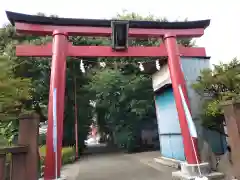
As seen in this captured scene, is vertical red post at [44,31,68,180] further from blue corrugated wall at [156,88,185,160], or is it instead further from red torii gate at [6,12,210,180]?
blue corrugated wall at [156,88,185,160]

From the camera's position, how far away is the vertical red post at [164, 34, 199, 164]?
8078mm

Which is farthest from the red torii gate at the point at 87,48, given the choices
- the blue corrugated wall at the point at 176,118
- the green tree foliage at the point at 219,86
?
the green tree foliage at the point at 219,86

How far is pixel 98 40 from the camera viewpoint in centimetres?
2225

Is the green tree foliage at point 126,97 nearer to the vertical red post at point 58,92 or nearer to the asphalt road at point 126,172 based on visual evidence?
the asphalt road at point 126,172

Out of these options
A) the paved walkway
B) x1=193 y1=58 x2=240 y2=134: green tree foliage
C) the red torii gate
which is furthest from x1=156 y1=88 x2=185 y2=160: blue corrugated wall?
the red torii gate

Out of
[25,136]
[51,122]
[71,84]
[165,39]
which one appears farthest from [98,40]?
[25,136]

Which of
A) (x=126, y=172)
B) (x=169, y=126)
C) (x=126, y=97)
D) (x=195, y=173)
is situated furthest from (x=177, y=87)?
(x=126, y=97)

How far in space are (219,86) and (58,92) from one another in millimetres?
5892

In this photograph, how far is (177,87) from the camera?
887 centimetres

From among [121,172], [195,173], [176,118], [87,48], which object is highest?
[87,48]

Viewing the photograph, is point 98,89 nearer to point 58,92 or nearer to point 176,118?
point 176,118

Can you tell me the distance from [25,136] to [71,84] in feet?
46.7

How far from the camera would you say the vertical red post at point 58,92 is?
7176mm

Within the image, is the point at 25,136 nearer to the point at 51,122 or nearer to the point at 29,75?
the point at 51,122
